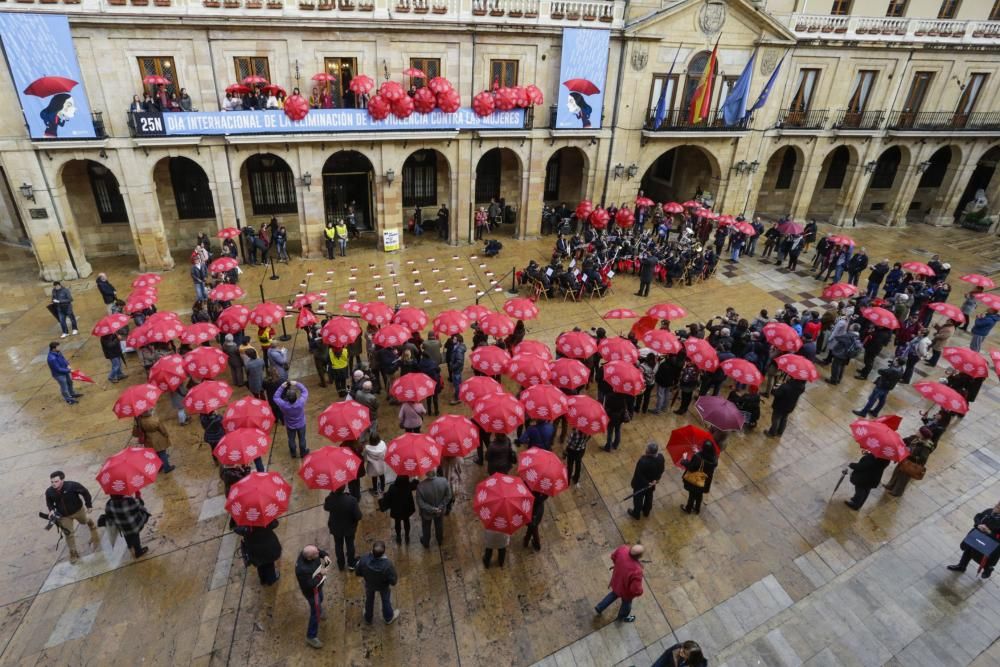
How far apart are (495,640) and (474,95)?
68.2 ft

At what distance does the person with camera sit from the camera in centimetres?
891

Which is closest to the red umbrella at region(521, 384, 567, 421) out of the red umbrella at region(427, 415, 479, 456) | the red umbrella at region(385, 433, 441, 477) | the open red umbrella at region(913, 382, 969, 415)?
the red umbrella at region(427, 415, 479, 456)

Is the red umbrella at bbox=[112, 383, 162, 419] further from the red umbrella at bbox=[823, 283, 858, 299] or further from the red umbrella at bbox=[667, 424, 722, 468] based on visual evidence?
the red umbrella at bbox=[823, 283, 858, 299]

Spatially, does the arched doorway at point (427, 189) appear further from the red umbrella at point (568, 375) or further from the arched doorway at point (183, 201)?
the red umbrella at point (568, 375)

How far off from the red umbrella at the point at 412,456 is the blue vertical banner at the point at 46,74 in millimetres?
18194

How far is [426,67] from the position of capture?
73.3ft

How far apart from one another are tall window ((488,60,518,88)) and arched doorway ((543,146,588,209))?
5651mm

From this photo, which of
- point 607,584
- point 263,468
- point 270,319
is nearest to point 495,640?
point 607,584

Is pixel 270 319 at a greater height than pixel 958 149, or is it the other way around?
pixel 958 149

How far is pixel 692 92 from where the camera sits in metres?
25.8

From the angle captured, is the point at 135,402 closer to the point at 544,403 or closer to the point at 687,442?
the point at 544,403

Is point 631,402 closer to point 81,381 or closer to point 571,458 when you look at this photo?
point 571,458

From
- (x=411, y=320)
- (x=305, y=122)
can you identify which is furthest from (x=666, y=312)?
(x=305, y=122)

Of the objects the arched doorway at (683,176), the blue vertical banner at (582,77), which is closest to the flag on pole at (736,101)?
the arched doorway at (683,176)
